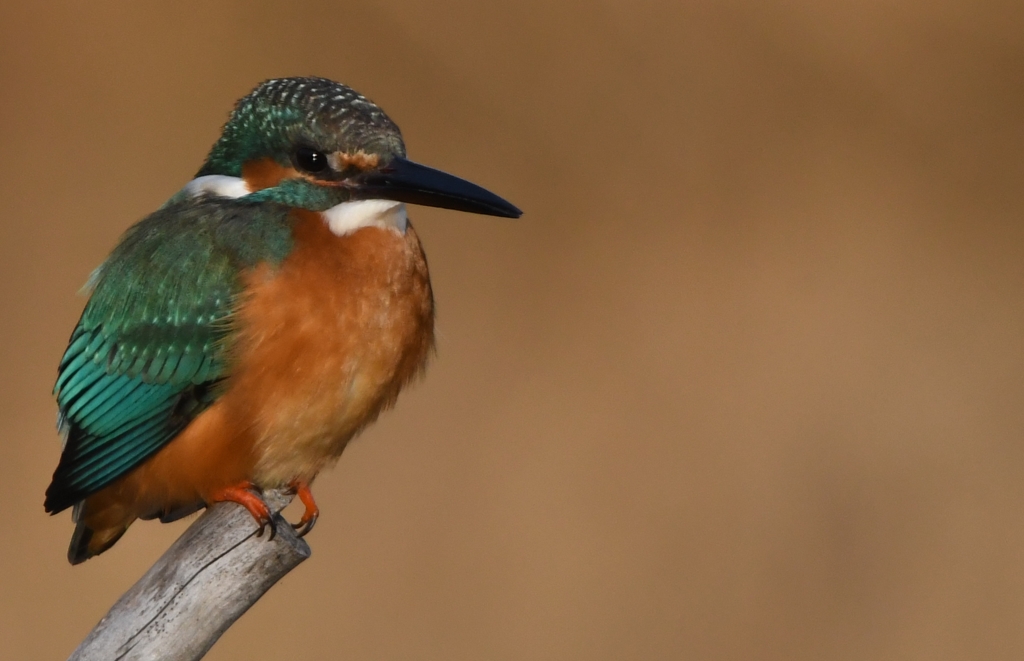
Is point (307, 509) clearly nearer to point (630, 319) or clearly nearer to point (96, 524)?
point (96, 524)

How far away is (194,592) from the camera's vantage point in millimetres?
1548

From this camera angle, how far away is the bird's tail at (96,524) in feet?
6.76

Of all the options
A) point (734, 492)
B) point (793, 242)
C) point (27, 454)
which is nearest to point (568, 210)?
point (793, 242)

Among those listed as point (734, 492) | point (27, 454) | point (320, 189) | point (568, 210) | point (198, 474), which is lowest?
point (27, 454)

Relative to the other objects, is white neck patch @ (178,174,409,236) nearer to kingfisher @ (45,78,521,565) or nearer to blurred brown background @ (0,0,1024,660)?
kingfisher @ (45,78,521,565)

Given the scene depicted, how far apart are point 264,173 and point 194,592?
2.46 feet

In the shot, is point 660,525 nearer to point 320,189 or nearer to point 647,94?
point 647,94

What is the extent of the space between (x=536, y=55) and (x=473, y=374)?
1007 mm

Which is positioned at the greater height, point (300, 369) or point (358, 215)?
point (358, 215)

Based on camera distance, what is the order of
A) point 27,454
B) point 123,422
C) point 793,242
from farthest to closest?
point 793,242 < point 27,454 < point 123,422

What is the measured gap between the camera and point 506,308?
11.9ft

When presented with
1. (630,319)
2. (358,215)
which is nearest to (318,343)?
(358,215)

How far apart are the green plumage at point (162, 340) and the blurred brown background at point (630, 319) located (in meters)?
1.32

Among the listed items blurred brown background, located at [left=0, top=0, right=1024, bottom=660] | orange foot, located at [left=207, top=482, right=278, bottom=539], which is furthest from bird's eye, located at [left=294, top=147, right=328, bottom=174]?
blurred brown background, located at [left=0, top=0, right=1024, bottom=660]
